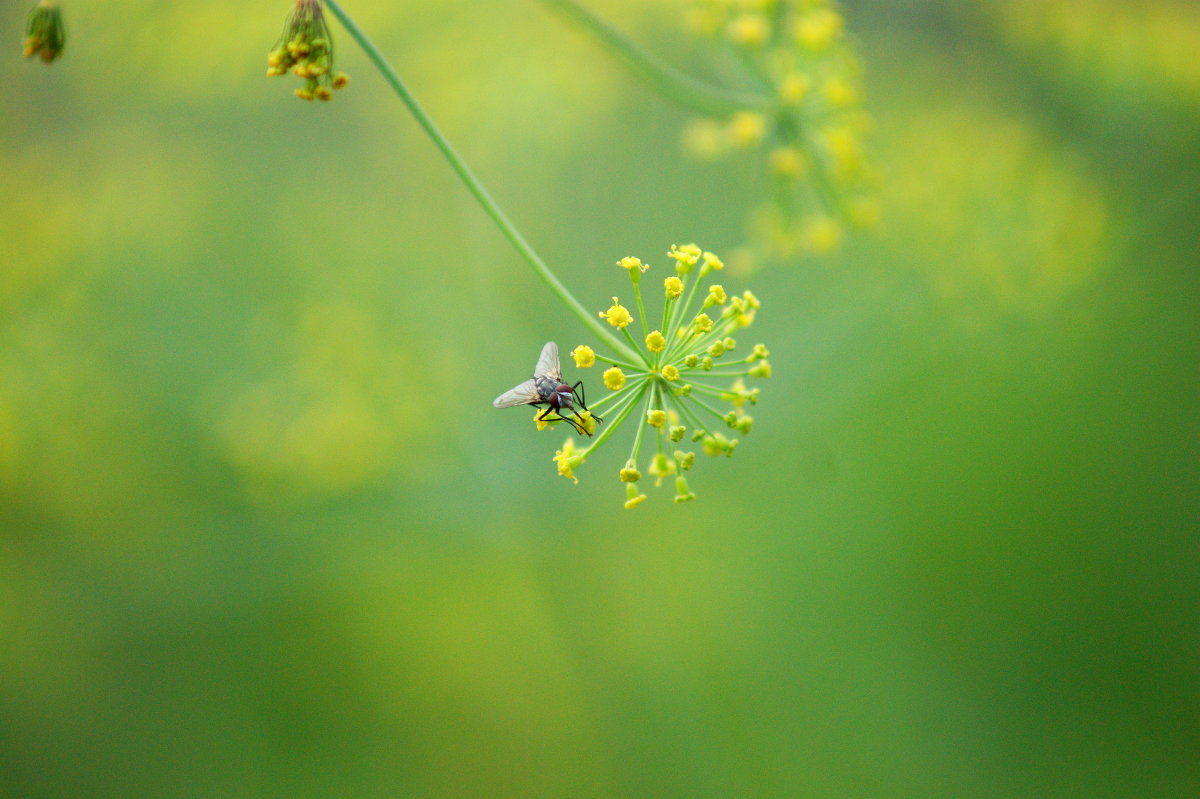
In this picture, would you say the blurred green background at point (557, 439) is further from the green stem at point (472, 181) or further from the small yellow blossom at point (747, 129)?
the green stem at point (472, 181)

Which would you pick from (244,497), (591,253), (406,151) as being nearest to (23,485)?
(244,497)

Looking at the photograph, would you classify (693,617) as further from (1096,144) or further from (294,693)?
(1096,144)

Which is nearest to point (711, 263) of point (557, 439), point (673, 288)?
point (673, 288)

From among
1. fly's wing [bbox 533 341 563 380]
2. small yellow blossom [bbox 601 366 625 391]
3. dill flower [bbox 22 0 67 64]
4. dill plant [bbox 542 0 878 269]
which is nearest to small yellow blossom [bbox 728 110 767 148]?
dill plant [bbox 542 0 878 269]

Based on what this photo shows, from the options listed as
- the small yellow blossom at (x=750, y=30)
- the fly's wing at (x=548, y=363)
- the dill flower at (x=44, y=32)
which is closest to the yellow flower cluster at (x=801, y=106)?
the small yellow blossom at (x=750, y=30)

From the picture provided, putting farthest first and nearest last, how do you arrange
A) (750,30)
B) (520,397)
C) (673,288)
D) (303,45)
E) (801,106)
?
(801,106), (750,30), (520,397), (673,288), (303,45)

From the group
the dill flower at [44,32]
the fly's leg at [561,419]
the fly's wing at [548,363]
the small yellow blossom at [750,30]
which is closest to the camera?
the dill flower at [44,32]

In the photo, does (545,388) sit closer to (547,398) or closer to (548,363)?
(547,398)
